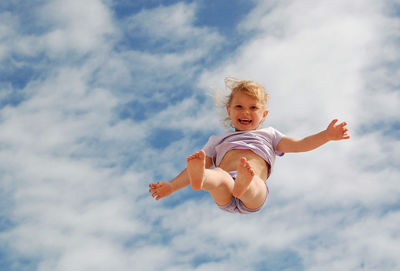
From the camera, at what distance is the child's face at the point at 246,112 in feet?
28.4

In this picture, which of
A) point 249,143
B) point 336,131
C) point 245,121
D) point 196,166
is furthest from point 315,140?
point 196,166

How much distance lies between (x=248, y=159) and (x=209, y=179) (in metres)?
1.36

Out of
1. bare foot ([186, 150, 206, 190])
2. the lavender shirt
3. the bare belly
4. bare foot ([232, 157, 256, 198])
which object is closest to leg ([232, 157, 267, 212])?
bare foot ([232, 157, 256, 198])

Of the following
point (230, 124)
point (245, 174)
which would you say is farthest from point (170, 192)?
point (230, 124)

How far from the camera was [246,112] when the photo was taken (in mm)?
8625

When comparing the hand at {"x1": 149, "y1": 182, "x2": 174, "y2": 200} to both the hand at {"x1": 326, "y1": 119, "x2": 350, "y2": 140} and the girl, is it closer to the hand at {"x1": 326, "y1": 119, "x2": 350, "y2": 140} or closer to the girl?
the girl

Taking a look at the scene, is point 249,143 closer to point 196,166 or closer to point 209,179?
point 209,179

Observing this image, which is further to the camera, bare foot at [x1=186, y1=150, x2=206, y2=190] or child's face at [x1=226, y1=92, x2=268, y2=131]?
child's face at [x1=226, y1=92, x2=268, y2=131]

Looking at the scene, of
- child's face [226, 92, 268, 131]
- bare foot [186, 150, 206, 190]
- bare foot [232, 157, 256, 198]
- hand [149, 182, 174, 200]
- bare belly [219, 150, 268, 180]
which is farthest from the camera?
child's face [226, 92, 268, 131]

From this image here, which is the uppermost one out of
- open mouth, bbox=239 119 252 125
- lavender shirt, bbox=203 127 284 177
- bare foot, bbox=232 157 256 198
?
open mouth, bbox=239 119 252 125

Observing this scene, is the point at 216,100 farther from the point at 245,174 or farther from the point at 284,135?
the point at 245,174

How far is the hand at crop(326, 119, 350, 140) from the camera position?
25.7 ft

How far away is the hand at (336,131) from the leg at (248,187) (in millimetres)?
1365

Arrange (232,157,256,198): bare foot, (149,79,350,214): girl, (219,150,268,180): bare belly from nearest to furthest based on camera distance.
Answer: (232,157,256,198): bare foot → (149,79,350,214): girl → (219,150,268,180): bare belly
